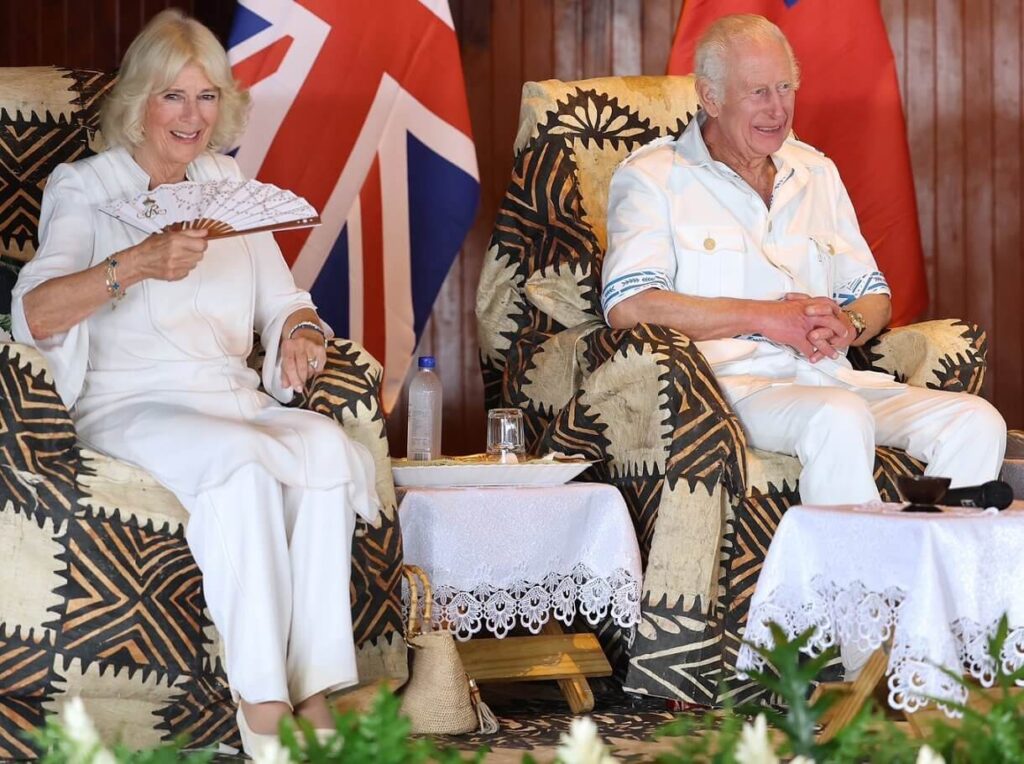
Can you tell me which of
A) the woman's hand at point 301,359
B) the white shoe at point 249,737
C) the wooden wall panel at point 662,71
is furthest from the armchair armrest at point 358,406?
the wooden wall panel at point 662,71

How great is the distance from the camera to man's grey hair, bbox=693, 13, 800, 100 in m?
3.31

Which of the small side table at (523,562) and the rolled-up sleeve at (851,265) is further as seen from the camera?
the rolled-up sleeve at (851,265)

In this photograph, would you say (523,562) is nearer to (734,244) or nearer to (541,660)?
(541,660)

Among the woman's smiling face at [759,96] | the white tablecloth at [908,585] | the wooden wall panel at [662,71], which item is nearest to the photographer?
the white tablecloth at [908,585]

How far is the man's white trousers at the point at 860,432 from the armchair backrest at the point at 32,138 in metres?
1.49

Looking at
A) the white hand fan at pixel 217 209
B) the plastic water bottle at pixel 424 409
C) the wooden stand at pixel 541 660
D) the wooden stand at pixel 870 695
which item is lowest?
the wooden stand at pixel 541 660

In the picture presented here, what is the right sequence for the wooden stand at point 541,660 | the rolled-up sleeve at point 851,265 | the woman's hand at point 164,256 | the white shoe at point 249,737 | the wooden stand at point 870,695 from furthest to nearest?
1. the rolled-up sleeve at point 851,265
2. the wooden stand at point 541,660
3. the woman's hand at point 164,256
4. the white shoe at point 249,737
5. the wooden stand at point 870,695

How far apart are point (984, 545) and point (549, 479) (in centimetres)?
108

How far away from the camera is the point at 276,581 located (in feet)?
7.74

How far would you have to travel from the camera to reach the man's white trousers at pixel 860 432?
2.74m

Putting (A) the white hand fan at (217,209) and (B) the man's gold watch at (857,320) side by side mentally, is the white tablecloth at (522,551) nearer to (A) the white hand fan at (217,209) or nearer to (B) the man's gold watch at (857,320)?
(A) the white hand fan at (217,209)

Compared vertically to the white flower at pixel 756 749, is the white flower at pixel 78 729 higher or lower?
higher

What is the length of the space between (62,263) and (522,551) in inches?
39.8

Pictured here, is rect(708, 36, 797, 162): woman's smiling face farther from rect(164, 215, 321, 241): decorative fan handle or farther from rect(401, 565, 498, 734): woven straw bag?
rect(401, 565, 498, 734): woven straw bag
